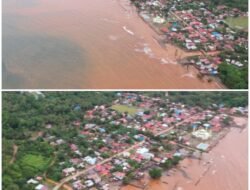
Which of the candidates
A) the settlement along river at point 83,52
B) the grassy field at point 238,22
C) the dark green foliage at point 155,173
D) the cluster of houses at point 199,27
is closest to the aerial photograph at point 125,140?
the dark green foliage at point 155,173

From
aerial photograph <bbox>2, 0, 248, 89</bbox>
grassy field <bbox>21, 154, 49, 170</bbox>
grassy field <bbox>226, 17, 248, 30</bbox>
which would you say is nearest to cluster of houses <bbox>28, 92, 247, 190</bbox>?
grassy field <bbox>21, 154, 49, 170</bbox>

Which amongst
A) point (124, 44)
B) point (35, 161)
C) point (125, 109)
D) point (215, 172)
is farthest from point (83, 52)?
point (215, 172)

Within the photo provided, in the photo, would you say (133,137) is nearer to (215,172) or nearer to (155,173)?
(155,173)

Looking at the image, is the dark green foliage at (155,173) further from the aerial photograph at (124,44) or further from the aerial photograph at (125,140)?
the aerial photograph at (124,44)

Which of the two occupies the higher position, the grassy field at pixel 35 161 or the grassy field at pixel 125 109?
the grassy field at pixel 35 161

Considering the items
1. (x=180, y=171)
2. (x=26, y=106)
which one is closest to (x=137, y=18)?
(x=26, y=106)

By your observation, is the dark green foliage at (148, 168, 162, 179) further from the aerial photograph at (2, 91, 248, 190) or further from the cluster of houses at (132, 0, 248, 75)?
the cluster of houses at (132, 0, 248, 75)

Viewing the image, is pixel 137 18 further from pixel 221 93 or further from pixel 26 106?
pixel 26 106
